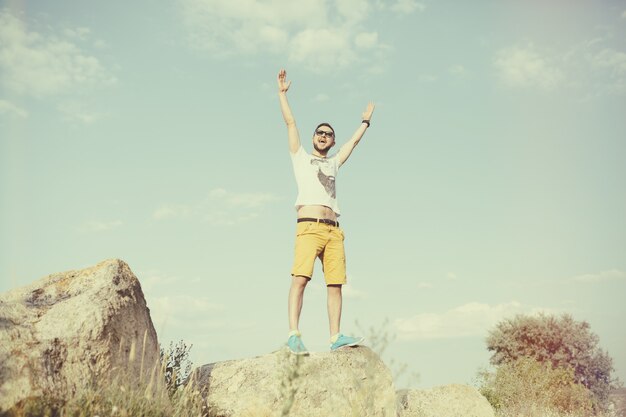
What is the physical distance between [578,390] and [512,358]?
324 centimetres

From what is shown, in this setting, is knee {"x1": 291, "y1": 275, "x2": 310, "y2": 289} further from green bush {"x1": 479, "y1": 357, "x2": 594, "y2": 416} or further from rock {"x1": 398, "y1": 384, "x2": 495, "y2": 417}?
green bush {"x1": 479, "y1": 357, "x2": 594, "y2": 416}

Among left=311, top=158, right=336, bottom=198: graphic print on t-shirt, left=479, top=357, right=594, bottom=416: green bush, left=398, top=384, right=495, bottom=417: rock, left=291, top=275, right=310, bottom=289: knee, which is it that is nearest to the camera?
left=291, top=275, right=310, bottom=289: knee

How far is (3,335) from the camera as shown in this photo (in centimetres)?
507

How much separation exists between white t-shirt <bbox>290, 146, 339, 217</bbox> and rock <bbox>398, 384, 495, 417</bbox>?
5223 millimetres

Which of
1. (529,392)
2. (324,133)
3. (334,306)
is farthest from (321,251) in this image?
(529,392)

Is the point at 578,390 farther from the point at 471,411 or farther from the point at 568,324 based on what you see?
the point at 471,411

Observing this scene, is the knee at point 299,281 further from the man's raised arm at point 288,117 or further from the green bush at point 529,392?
the green bush at point 529,392

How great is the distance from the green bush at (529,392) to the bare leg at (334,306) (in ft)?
29.0

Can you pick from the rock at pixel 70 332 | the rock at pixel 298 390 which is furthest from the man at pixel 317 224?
the rock at pixel 70 332

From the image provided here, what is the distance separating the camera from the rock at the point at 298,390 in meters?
6.65

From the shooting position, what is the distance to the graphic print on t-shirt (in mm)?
7750

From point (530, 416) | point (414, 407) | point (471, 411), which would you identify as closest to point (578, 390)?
point (530, 416)

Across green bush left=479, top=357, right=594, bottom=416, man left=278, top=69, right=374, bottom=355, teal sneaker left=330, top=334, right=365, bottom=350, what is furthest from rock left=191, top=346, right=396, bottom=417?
green bush left=479, top=357, right=594, bottom=416

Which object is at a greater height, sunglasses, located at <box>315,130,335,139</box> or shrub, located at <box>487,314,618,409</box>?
sunglasses, located at <box>315,130,335,139</box>
